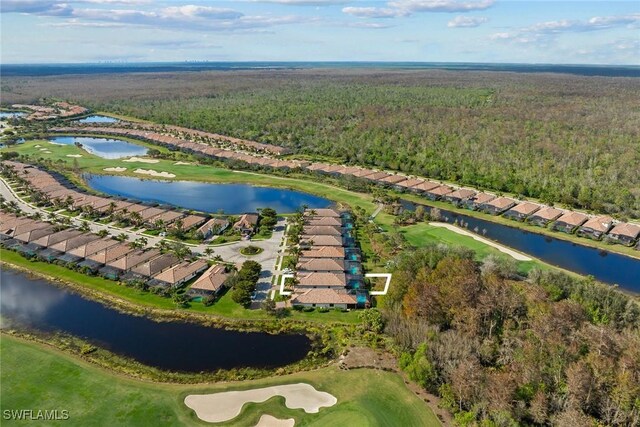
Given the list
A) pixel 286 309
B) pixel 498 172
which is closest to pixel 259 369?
pixel 286 309

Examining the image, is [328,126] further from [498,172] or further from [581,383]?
[581,383]

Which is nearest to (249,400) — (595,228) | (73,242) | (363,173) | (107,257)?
(107,257)

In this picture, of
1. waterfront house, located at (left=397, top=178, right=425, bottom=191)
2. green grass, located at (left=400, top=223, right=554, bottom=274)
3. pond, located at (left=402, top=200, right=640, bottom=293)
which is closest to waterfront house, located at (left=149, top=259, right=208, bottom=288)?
green grass, located at (left=400, top=223, right=554, bottom=274)

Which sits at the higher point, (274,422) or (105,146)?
(105,146)

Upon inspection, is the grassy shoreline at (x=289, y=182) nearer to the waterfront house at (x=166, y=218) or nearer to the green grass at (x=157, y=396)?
the waterfront house at (x=166, y=218)

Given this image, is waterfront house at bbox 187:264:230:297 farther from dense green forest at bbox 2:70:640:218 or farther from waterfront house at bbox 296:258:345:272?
dense green forest at bbox 2:70:640:218

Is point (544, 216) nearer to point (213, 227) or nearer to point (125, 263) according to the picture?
point (213, 227)
